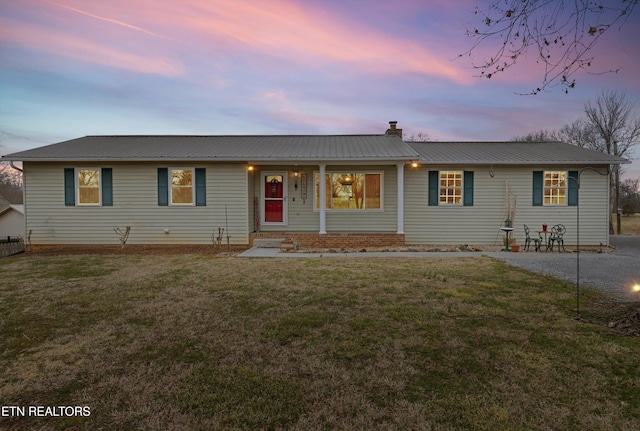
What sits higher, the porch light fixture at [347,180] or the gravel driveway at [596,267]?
the porch light fixture at [347,180]

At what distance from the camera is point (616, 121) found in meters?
20.4

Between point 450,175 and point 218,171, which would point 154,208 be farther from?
point 450,175

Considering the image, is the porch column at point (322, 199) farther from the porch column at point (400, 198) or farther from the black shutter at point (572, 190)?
the black shutter at point (572, 190)

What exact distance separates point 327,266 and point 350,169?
5.54 m

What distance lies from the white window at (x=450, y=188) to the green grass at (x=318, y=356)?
6380mm

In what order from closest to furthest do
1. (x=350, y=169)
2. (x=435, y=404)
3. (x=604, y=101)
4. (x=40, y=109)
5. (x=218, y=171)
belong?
(x=435, y=404), (x=218, y=171), (x=350, y=169), (x=40, y=109), (x=604, y=101)

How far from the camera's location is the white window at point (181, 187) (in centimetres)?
1196

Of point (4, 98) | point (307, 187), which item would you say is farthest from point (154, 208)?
point (4, 98)

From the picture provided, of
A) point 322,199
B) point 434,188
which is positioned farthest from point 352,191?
point 434,188

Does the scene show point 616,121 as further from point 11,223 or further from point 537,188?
point 11,223

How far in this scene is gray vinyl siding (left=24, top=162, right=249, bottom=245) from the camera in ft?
38.9

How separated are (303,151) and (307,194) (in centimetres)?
164

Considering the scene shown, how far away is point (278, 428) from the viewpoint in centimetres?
218

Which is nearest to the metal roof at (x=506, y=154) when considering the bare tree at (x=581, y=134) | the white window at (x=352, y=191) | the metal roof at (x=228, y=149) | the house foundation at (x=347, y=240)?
the metal roof at (x=228, y=149)
